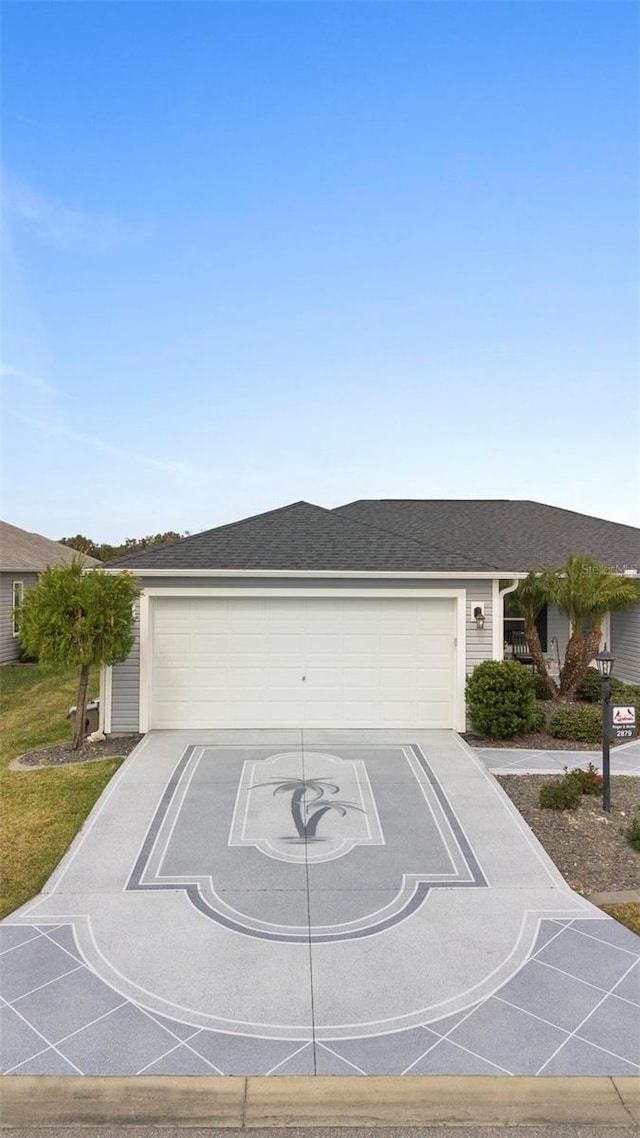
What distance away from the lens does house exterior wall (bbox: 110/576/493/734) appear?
1039cm

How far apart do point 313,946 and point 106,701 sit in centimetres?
674

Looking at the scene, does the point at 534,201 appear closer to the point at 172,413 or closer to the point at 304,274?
the point at 304,274

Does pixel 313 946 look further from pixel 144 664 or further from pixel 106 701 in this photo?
pixel 106 701

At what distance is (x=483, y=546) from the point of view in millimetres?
16266

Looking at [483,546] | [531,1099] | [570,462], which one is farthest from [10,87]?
[570,462]

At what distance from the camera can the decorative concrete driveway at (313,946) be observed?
3.73 metres

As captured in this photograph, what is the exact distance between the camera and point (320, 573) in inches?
408

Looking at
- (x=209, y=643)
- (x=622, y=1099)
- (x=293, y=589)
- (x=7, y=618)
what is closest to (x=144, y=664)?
(x=209, y=643)

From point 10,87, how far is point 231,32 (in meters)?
4.15

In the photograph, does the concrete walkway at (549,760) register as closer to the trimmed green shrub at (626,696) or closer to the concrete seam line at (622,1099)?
the trimmed green shrub at (626,696)

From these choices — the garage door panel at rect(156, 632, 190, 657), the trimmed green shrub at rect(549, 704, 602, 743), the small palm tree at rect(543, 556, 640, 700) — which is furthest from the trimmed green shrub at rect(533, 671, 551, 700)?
the garage door panel at rect(156, 632, 190, 657)

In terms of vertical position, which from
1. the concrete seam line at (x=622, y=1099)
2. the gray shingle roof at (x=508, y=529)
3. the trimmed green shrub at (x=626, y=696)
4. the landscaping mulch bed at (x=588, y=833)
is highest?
the gray shingle roof at (x=508, y=529)

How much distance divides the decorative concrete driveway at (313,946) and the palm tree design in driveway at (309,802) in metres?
0.03

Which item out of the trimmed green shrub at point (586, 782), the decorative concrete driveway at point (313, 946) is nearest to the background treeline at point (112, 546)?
the decorative concrete driveway at point (313, 946)
